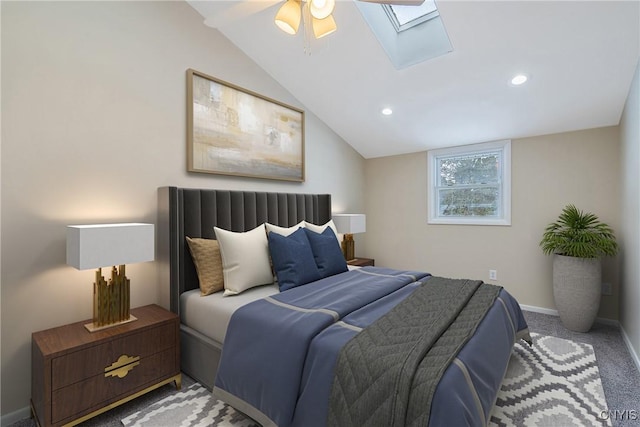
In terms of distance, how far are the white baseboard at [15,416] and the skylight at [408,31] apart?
3.61 m

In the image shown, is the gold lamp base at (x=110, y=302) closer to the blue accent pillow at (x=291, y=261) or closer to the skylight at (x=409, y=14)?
the blue accent pillow at (x=291, y=261)

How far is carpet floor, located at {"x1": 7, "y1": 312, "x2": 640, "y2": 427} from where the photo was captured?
179 centimetres

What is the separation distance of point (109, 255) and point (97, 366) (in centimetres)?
62

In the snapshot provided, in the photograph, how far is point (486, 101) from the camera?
3115mm

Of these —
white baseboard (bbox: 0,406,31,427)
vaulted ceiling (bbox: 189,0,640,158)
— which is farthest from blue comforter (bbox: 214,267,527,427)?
vaulted ceiling (bbox: 189,0,640,158)

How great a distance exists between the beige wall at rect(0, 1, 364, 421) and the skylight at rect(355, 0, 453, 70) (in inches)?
60.3

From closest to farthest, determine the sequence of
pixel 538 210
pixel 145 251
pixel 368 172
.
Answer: pixel 145 251 → pixel 538 210 → pixel 368 172

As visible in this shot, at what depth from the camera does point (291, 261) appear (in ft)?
7.83

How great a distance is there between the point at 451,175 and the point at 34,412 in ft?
15.0

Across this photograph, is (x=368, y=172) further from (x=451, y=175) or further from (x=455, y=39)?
(x=455, y=39)

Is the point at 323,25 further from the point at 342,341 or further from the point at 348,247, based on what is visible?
the point at 348,247

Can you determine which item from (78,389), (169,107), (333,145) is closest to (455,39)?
(333,145)

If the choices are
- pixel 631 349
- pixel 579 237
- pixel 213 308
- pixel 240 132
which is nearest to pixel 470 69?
pixel 579 237

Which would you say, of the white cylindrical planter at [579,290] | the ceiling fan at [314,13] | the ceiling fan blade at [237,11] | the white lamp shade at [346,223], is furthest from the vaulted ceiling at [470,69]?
the white cylindrical planter at [579,290]
